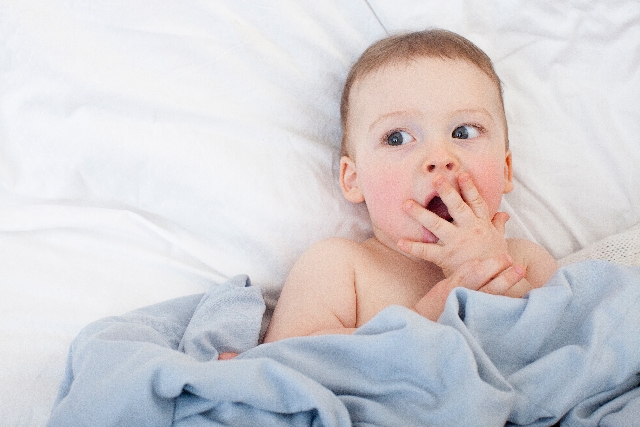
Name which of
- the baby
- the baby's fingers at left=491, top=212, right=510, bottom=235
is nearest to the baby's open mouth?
the baby

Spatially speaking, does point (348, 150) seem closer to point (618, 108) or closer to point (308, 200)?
point (308, 200)

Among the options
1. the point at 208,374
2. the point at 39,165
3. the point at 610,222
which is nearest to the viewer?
the point at 208,374

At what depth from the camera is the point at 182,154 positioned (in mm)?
1160

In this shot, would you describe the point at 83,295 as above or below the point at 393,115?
below

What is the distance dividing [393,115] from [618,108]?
599 millimetres

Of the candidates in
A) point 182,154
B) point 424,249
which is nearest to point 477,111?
point 424,249

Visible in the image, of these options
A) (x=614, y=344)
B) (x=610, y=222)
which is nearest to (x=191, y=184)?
(x=614, y=344)

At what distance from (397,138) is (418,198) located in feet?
0.45

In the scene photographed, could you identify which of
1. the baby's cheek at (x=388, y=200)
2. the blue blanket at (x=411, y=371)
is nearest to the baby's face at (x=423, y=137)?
the baby's cheek at (x=388, y=200)

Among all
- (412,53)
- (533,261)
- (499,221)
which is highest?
(412,53)

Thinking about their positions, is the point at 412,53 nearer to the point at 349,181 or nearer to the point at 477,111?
the point at 477,111

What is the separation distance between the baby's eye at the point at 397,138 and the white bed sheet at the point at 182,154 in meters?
0.21

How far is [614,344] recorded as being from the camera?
2.76ft

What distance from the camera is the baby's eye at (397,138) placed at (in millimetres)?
1098
